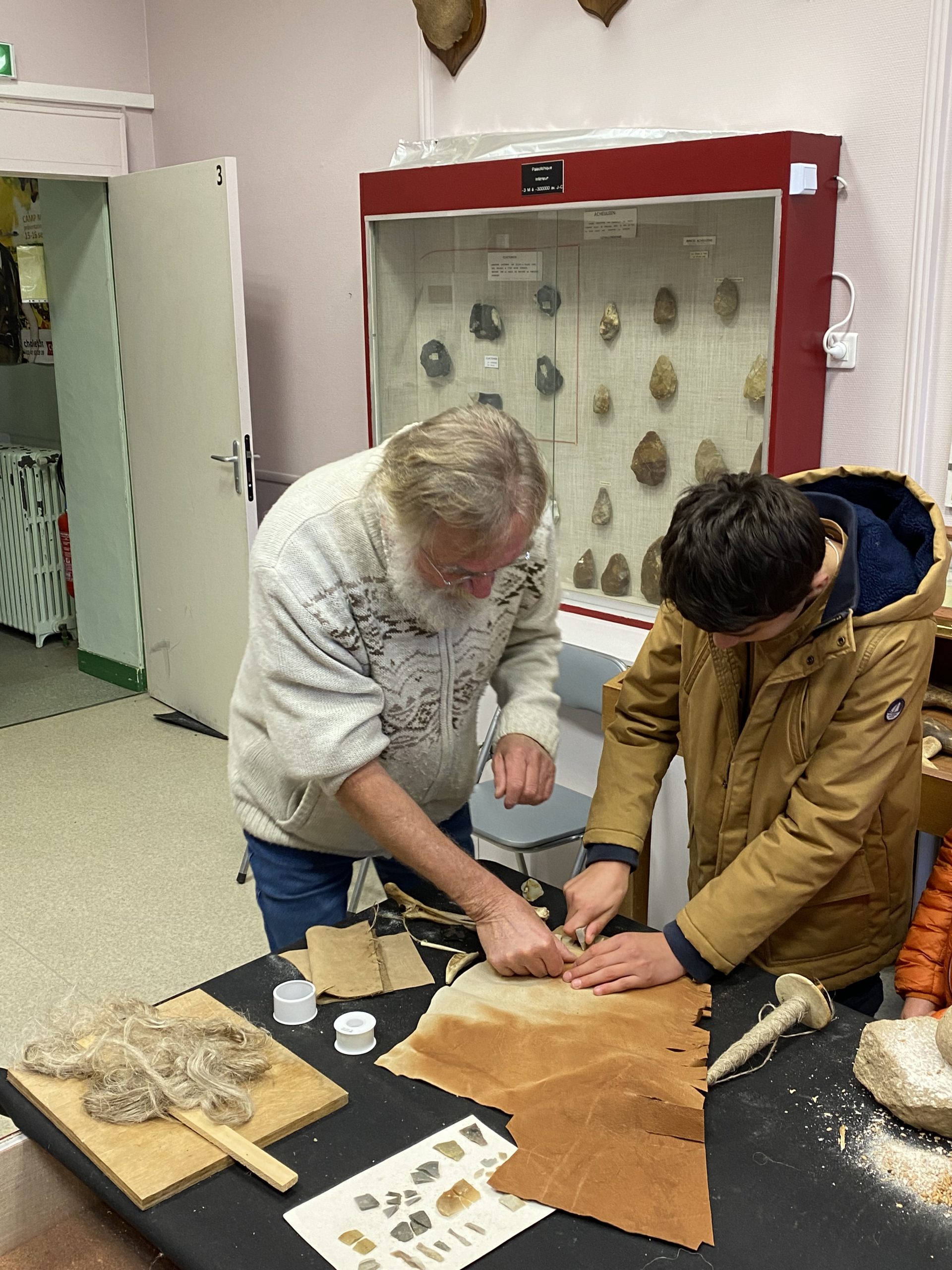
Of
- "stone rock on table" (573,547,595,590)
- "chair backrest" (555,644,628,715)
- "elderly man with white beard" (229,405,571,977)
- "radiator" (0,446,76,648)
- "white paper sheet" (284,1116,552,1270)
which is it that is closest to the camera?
"white paper sheet" (284,1116,552,1270)

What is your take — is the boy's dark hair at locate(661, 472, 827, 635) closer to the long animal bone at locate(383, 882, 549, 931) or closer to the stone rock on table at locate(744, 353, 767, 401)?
the long animal bone at locate(383, 882, 549, 931)

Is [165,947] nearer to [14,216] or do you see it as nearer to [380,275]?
[380,275]

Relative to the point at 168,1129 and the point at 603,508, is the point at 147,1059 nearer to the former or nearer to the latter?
the point at 168,1129

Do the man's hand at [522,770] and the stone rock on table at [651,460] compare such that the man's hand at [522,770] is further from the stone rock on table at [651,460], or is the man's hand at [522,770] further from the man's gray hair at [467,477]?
the stone rock on table at [651,460]

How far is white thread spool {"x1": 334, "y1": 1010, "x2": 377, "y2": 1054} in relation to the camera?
4.76 feet

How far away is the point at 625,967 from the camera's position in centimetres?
158

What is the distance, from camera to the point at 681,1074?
1391mm

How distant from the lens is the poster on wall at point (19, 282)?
5715 millimetres

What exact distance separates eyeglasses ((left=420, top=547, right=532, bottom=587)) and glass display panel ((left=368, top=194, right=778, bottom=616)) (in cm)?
148

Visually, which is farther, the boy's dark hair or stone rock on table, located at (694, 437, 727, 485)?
stone rock on table, located at (694, 437, 727, 485)

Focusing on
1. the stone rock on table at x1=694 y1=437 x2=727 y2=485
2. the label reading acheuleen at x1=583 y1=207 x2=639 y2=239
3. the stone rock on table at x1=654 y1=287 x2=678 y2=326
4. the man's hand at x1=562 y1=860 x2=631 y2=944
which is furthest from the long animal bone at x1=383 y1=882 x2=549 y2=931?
the label reading acheuleen at x1=583 y1=207 x2=639 y2=239

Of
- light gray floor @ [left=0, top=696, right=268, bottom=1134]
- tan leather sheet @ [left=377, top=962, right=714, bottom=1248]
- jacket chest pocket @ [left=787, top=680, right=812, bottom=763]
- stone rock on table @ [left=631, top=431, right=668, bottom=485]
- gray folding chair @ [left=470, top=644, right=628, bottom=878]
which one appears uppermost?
stone rock on table @ [left=631, top=431, right=668, bottom=485]

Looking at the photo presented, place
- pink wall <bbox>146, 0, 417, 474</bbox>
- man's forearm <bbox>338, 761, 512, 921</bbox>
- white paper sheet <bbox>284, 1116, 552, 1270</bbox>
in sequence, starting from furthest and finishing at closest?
pink wall <bbox>146, 0, 417, 474</bbox>
man's forearm <bbox>338, 761, 512, 921</bbox>
white paper sheet <bbox>284, 1116, 552, 1270</bbox>

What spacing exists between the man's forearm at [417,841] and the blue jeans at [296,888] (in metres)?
0.27
